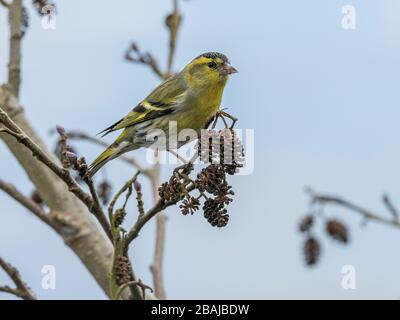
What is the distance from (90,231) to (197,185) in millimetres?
1236

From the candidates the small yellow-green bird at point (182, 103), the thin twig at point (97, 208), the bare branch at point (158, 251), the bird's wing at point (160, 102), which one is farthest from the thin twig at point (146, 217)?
the bird's wing at point (160, 102)

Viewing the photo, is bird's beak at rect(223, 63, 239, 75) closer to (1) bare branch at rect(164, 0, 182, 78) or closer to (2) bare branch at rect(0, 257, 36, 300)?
(1) bare branch at rect(164, 0, 182, 78)

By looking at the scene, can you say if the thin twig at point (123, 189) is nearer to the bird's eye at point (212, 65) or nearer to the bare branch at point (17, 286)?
the bare branch at point (17, 286)

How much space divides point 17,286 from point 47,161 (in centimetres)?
58

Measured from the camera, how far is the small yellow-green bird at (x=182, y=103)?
393 centimetres

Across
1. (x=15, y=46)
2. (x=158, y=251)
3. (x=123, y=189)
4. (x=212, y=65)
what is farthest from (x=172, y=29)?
(x=123, y=189)

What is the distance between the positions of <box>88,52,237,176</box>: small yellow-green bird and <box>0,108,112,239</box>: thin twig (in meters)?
1.17

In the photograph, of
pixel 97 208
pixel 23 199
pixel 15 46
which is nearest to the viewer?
pixel 97 208

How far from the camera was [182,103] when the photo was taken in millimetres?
4156

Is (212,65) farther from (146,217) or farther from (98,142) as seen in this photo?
(146,217)
